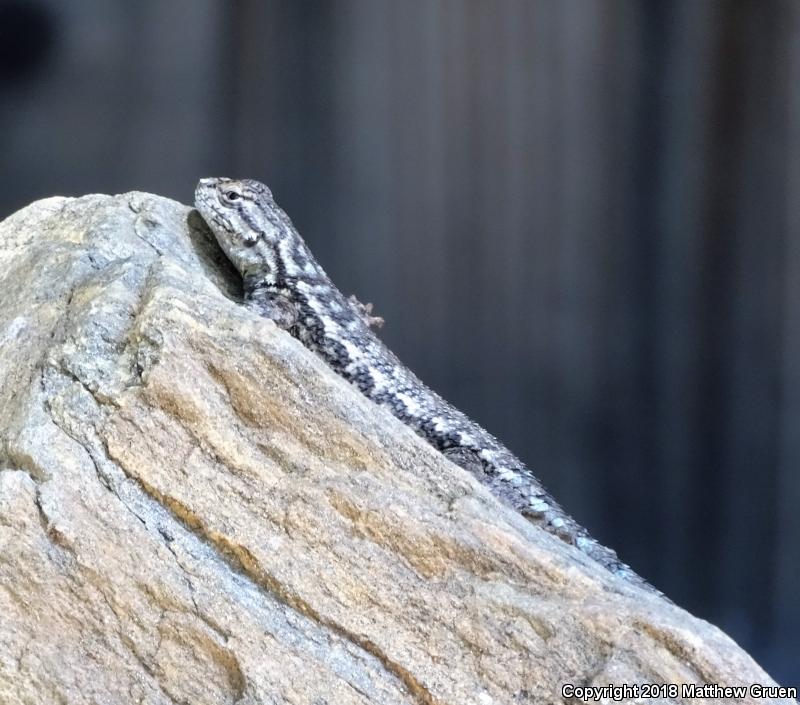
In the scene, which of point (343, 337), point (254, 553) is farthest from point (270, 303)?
point (254, 553)

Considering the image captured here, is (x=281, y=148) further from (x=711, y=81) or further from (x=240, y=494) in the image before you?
(x=240, y=494)

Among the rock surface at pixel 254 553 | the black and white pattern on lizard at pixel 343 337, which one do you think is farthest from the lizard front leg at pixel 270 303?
the rock surface at pixel 254 553

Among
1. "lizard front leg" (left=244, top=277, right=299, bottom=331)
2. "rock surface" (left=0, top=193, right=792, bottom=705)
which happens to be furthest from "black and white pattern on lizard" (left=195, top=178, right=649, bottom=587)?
"rock surface" (left=0, top=193, right=792, bottom=705)

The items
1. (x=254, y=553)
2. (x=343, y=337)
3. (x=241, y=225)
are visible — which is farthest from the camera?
(x=241, y=225)

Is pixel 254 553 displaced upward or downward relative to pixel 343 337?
downward

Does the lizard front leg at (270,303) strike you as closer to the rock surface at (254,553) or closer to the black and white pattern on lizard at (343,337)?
the black and white pattern on lizard at (343,337)

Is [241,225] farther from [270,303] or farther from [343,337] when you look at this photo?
[343,337]

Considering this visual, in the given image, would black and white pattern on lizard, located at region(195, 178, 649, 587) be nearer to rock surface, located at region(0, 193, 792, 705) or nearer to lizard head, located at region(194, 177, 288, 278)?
lizard head, located at region(194, 177, 288, 278)
